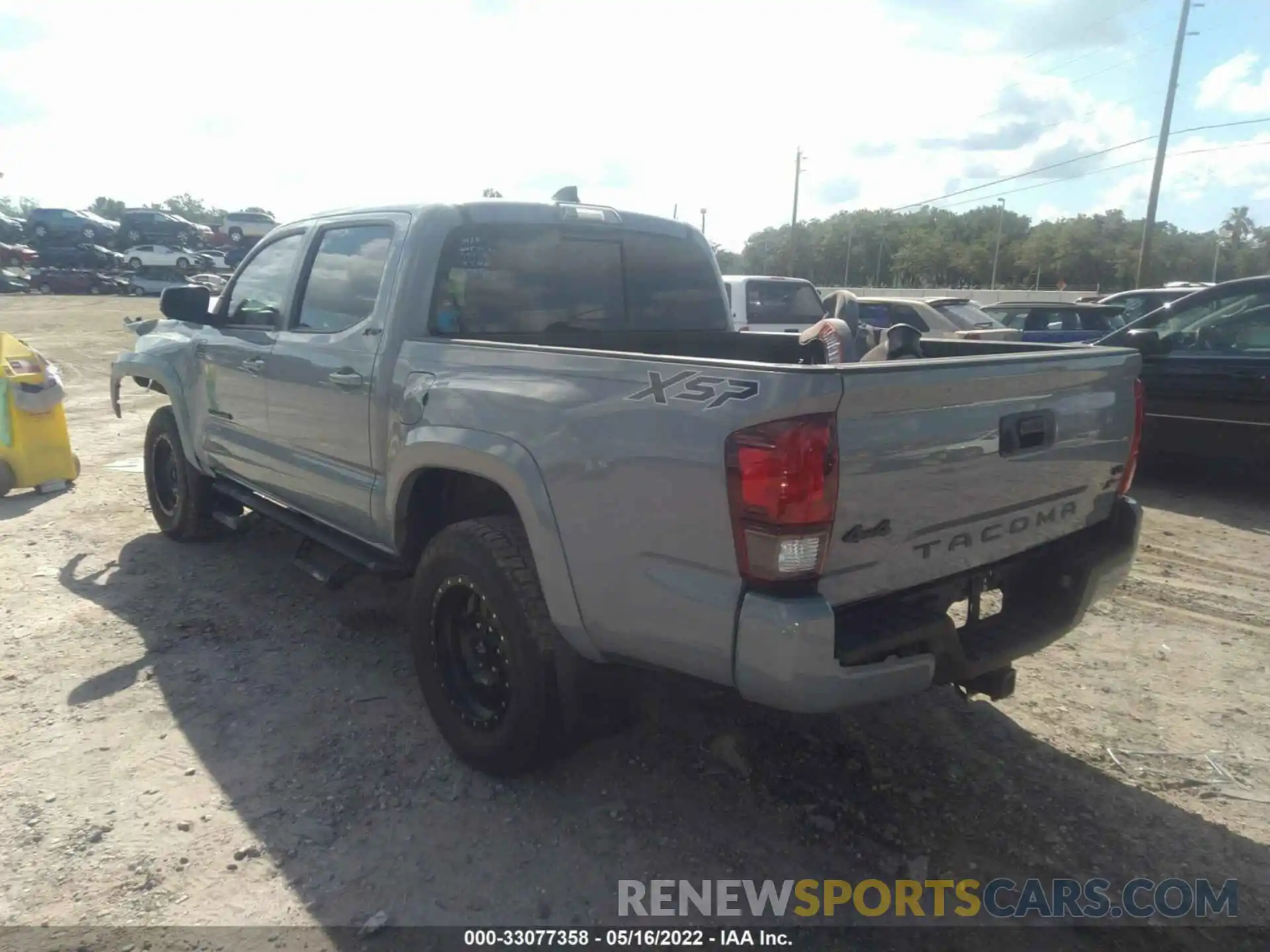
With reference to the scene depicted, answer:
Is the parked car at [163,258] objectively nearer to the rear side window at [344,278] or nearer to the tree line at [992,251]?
the tree line at [992,251]

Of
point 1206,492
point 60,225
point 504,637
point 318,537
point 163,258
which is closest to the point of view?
point 504,637

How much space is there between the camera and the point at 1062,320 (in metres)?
12.3

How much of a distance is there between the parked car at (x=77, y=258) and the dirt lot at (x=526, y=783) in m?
38.0

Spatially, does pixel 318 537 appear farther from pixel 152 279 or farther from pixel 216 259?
pixel 216 259

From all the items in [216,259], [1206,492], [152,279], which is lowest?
Result: [1206,492]

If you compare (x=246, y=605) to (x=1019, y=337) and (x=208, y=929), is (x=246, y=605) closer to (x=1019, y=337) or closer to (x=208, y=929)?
(x=208, y=929)

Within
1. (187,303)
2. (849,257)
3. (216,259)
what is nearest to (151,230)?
(216,259)

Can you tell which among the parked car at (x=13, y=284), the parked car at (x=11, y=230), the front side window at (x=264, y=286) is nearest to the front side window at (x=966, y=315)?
the front side window at (x=264, y=286)

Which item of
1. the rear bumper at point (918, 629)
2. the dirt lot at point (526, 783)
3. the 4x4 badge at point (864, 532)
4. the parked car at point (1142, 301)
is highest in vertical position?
the parked car at point (1142, 301)

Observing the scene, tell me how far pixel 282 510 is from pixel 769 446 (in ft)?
10.6

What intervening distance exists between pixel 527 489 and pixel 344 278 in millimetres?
1784

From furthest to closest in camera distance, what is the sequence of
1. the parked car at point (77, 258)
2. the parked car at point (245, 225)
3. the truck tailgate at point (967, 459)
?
the parked car at point (245, 225) < the parked car at point (77, 258) < the truck tailgate at point (967, 459)

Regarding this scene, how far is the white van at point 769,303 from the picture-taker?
37.6 feet

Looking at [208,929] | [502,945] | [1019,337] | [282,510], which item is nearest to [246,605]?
[282,510]
